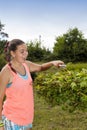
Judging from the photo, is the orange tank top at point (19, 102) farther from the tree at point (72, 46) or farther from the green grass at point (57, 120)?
the tree at point (72, 46)

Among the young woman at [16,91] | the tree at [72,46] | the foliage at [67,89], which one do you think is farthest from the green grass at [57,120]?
the tree at [72,46]

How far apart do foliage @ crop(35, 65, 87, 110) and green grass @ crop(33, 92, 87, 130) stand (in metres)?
3.00

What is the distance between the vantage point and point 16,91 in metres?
3.75

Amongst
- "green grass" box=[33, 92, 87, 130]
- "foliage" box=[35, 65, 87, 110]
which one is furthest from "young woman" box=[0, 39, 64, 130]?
"green grass" box=[33, 92, 87, 130]

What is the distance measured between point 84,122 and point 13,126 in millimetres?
5423

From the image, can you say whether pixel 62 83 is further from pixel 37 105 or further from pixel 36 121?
pixel 37 105

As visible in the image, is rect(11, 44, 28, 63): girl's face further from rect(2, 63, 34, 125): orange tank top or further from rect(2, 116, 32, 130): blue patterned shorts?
rect(2, 116, 32, 130): blue patterned shorts

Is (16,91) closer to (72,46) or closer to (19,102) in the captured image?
(19,102)

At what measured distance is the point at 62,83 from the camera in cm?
494

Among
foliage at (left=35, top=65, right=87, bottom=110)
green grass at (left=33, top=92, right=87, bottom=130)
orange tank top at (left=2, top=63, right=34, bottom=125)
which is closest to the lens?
orange tank top at (left=2, top=63, right=34, bottom=125)

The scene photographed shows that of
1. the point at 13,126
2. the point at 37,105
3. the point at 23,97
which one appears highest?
the point at 23,97

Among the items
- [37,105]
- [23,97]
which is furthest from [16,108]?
[37,105]

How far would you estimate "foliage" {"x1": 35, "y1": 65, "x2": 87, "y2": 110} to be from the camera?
474cm

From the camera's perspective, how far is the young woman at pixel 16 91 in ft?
12.3
